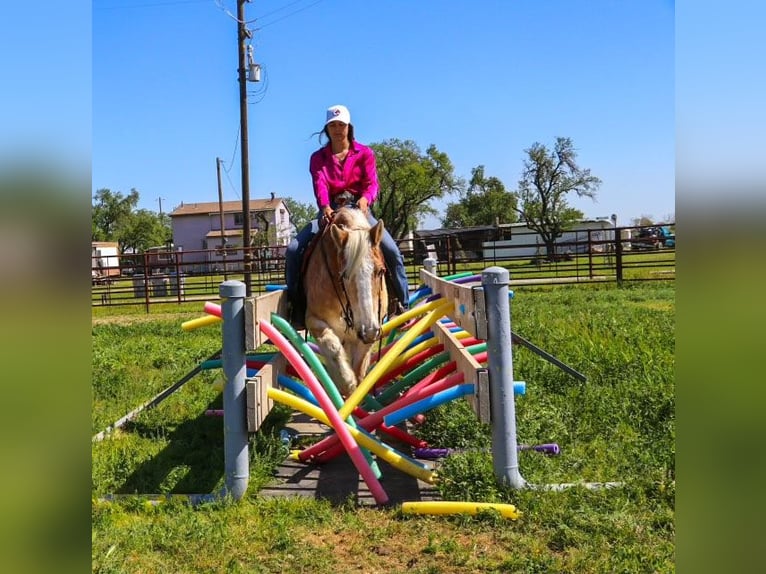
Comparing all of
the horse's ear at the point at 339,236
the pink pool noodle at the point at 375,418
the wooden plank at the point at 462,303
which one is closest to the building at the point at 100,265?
the horse's ear at the point at 339,236

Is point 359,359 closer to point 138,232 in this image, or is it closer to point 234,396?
point 234,396

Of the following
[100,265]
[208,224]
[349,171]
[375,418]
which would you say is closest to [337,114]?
[349,171]

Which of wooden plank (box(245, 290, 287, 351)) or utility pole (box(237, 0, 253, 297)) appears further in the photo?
utility pole (box(237, 0, 253, 297))

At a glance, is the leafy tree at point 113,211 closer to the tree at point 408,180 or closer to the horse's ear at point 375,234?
the tree at point 408,180

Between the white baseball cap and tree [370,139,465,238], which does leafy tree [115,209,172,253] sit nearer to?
tree [370,139,465,238]

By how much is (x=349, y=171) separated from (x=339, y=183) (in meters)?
0.15

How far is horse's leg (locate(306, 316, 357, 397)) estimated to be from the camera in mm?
4371

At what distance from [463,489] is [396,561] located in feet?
2.73

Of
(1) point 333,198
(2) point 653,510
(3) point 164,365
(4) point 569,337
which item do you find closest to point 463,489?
(2) point 653,510

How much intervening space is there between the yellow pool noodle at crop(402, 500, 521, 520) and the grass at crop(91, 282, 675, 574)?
5 cm

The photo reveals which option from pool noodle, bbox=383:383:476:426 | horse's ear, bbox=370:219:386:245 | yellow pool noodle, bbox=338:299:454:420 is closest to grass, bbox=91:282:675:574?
pool noodle, bbox=383:383:476:426

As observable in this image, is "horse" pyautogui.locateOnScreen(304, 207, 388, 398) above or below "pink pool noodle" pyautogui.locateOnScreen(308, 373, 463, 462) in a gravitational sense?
above

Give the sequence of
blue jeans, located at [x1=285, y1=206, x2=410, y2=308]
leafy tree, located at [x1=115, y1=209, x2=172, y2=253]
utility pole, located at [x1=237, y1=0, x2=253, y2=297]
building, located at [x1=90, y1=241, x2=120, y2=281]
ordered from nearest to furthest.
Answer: building, located at [x1=90, y1=241, x2=120, y2=281]
blue jeans, located at [x1=285, y1=206, x2=410, y2=308]
utility pole, located at [x1=237, y1=0, x2=253, y2=297]
leafy tree, located at [x1=115, y1=209, x2=172, y2=253]
